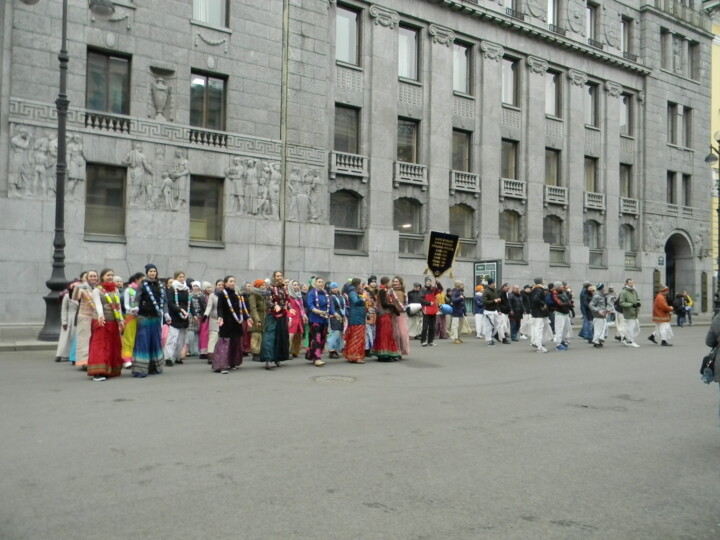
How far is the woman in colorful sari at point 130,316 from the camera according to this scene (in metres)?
11.9

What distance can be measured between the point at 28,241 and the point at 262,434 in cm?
1464

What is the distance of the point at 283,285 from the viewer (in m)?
13.6

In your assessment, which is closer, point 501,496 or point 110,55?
point 501,496

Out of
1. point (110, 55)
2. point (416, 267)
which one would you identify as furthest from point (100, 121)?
point (416, 267)

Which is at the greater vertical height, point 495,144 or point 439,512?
point 495,144

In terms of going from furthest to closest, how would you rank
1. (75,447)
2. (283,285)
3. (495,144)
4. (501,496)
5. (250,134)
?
(495,144) → (250,134) → (283,285) → (75,447) → (501,496)

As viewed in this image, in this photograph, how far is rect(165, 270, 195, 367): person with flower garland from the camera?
13680 millimetres

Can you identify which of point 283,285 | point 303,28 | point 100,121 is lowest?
point 283,285

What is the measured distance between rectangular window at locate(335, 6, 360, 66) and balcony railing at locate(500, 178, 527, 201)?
8.61 metres

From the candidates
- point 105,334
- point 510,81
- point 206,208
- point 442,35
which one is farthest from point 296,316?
point 510,81

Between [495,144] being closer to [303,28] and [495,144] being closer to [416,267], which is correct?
[416,267]

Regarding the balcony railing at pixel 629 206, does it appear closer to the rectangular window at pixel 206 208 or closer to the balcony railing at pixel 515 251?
the balcony railing at pixel 515 251

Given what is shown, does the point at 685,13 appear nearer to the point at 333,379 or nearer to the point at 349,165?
the point at 349,165

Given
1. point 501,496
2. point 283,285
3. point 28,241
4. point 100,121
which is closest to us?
point 501,496
